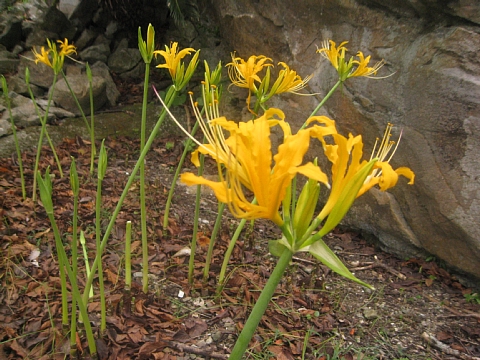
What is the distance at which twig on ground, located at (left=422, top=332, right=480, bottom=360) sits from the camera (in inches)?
72.5

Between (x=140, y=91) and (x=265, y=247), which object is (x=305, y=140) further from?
(x=140, y=91)

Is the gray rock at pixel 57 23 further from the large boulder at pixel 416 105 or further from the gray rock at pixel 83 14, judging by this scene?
the large boulder at pixel 416 105

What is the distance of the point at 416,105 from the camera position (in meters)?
2.37

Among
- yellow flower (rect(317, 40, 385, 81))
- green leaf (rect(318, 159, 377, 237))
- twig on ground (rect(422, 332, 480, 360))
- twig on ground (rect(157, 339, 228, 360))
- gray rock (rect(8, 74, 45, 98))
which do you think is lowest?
twig on ground (rect(157, 339, 228, 360))

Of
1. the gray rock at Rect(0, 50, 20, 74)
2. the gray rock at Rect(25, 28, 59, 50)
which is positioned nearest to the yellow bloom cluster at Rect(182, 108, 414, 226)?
the gray rock at Rect(0, 50, 20, 74)

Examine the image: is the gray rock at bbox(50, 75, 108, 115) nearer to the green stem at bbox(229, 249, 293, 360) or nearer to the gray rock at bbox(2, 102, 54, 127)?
the gray rock at bbox(2, 102, 54, 127)

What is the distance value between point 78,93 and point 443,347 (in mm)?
3230

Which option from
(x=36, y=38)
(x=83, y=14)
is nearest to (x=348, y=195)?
(x=36, y=38)

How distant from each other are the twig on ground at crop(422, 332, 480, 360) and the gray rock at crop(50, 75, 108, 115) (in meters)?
3.11

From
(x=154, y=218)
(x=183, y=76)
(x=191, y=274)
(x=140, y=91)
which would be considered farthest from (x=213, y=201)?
(x=140, y=91)

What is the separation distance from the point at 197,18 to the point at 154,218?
2.33 m

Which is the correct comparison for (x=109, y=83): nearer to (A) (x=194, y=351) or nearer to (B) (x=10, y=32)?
(B) (x=10, y=32)

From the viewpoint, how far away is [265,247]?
2.38 meters

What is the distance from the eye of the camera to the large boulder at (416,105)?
7.26 feet
